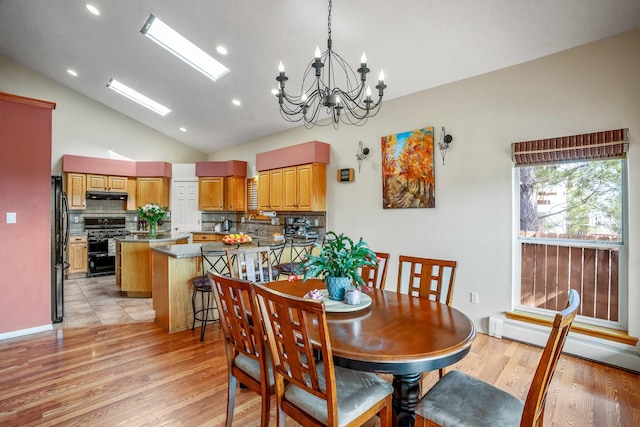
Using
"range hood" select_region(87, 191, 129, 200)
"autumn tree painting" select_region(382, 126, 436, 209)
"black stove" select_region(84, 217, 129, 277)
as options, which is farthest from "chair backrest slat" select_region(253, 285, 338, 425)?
"range hood" select_region(87, 191, 129, 200)

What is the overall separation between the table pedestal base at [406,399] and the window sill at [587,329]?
2.18 m

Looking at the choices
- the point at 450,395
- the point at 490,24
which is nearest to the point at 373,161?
the point at 490,24

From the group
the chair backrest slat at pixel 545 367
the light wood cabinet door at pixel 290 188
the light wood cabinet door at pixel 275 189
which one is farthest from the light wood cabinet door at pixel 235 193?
the chair backrest slat at pixel 545 367

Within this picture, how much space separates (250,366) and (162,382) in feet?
3.94

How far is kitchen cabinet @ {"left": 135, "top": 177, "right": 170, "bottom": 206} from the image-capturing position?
7.24 metres

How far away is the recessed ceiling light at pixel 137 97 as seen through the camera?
20.0 ft

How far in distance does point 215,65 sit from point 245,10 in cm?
162

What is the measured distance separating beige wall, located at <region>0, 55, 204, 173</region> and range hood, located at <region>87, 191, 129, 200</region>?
76cm

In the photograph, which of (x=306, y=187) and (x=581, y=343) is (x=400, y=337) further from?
(x=306, y=187)

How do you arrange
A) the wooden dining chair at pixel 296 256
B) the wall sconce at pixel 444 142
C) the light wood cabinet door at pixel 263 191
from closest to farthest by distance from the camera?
the wall sconce at pixel 444 142, the wooden dining chair at pixel 296 256, the light wood cabinet door at pixel 263 191

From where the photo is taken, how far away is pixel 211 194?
7.09 metres

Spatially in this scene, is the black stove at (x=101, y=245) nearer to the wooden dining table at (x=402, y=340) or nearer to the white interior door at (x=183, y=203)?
the white interior door at (x=183, y=203)

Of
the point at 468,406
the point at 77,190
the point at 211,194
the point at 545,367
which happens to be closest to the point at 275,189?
the point at 211,194

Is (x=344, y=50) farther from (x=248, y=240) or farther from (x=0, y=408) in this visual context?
(x=0, y=408)
